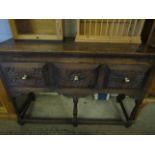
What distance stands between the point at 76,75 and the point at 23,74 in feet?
1.26

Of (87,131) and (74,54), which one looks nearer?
(74,54)

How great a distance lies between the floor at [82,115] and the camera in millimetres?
1411

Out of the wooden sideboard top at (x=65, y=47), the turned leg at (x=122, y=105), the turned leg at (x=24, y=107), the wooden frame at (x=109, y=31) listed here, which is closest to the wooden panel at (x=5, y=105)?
the turned leg at (x=24, y=107)

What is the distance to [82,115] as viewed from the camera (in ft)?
5.11

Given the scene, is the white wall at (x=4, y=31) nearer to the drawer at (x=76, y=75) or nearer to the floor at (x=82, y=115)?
the drawer at (x=76, y=75)

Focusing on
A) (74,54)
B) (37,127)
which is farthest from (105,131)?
(74,54)

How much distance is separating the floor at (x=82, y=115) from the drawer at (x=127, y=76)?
23.4 inches

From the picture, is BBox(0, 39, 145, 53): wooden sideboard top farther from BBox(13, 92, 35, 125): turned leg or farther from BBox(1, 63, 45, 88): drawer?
BBox(13, 92, 35, 125): turned leg

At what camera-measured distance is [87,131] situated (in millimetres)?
1420

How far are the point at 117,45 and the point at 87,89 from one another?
397 mm

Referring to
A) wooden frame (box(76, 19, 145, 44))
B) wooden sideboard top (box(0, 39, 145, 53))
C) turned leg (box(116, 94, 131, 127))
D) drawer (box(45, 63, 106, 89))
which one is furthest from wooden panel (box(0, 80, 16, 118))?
turned leg (box(116, 94, 131, 127))

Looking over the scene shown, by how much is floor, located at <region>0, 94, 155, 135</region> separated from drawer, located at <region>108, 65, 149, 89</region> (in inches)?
23.4

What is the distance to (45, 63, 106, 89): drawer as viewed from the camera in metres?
0.95
